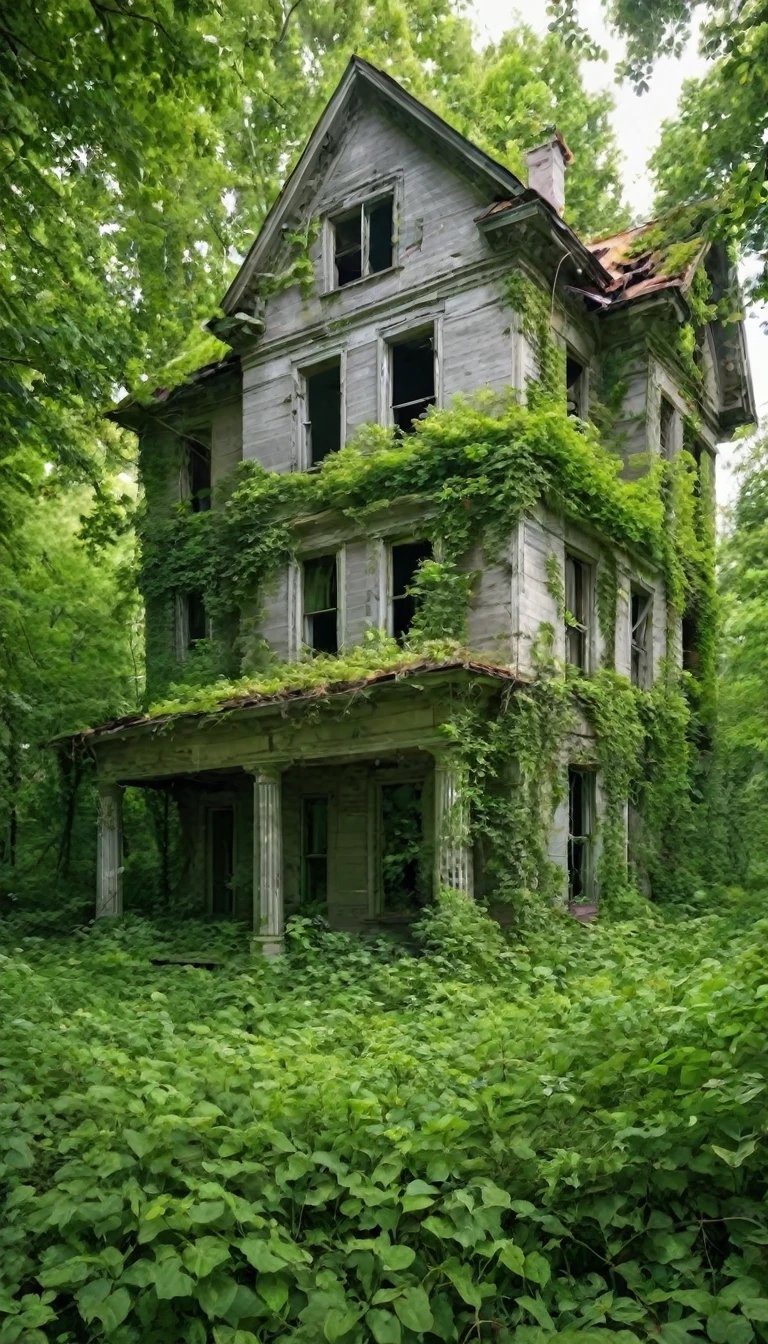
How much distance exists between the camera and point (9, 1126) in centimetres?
540

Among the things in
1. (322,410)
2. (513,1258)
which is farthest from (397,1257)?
(322,410)

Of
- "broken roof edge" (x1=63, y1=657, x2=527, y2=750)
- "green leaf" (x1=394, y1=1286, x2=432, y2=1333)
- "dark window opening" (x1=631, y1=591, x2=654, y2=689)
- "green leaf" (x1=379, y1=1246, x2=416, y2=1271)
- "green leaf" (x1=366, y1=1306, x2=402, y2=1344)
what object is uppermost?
"dark window opening" (x1=631, y1=591, x2=654, y2=689)

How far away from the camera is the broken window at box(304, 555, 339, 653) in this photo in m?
15.9

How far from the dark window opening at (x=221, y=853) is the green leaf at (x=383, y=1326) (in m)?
13.9

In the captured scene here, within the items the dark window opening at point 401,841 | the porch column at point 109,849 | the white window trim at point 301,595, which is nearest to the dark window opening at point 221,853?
the porch column at point 109,849

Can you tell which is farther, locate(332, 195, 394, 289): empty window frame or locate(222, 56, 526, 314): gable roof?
locate(332, 195, 394, 289): empty window frame

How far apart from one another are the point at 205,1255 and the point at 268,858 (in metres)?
9.19

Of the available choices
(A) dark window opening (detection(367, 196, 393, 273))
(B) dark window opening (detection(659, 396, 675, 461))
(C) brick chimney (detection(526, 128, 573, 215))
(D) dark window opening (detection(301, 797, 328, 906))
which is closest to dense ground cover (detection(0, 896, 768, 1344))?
(D) dark window opening (detection(301, 797, 328, 906))

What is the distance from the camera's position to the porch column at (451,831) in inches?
452

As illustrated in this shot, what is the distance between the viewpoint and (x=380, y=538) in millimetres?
14742

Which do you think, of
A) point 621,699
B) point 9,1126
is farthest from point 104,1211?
point 621,699

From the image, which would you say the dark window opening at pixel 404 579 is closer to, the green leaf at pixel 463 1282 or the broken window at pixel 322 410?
the broken window at pixel 322 410

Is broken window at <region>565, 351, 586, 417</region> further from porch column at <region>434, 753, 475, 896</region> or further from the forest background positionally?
porch column at <region>434, 753, 475, 896</region>

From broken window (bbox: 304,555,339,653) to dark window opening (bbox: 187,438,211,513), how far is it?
4.24m
